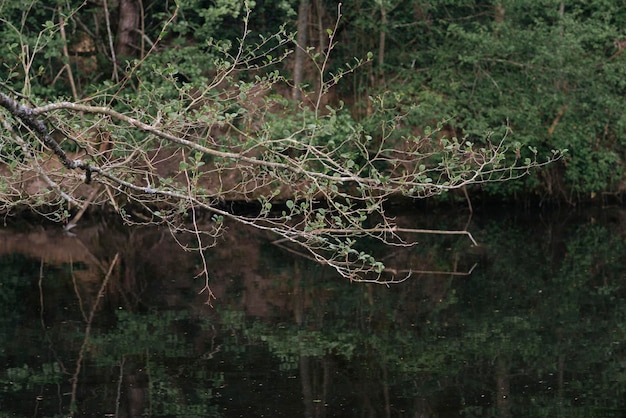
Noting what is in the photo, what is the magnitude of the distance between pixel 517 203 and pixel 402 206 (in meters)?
2.55

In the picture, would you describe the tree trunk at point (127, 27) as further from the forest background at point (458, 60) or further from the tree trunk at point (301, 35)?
the tree trunk at point (301, 35)

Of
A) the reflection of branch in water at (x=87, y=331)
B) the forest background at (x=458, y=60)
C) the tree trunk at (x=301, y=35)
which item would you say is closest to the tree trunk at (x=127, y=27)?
the forest background at (x=458, y=60)

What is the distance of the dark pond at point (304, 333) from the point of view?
8867 millimetres

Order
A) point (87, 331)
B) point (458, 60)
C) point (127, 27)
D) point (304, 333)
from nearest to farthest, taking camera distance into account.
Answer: point (304, 333) → point (87, 331) → point (127, 27) → point (458, 60)

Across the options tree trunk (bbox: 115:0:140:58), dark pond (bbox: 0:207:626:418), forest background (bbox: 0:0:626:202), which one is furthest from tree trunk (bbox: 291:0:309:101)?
dark pond (bbox: 0:207:626:418)

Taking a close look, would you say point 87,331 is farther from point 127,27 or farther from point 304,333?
point 127,27

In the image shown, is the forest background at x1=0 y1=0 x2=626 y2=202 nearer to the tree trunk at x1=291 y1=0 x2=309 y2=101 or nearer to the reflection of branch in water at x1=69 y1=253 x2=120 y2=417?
the tree trunk at x1=291 y1=0 x2=309 y2=101

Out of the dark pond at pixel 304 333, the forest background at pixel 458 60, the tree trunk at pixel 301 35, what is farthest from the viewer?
the tree trunk at pixel 301 35

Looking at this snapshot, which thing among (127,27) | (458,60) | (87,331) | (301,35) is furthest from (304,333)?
(458,60)

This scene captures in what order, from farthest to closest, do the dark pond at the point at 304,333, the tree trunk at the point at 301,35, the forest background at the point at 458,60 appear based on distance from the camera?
1. the tree trunk at the point at 301,35
2. the forest background at the point at 458,60
3. the dark pond at the point at 304,333

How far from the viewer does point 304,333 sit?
1145cm

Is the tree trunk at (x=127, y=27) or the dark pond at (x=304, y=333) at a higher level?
the tree trunk at (x=127, y=27)

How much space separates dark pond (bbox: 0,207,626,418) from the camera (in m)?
8.87

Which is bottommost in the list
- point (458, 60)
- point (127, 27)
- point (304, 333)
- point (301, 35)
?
point (304, 333)
